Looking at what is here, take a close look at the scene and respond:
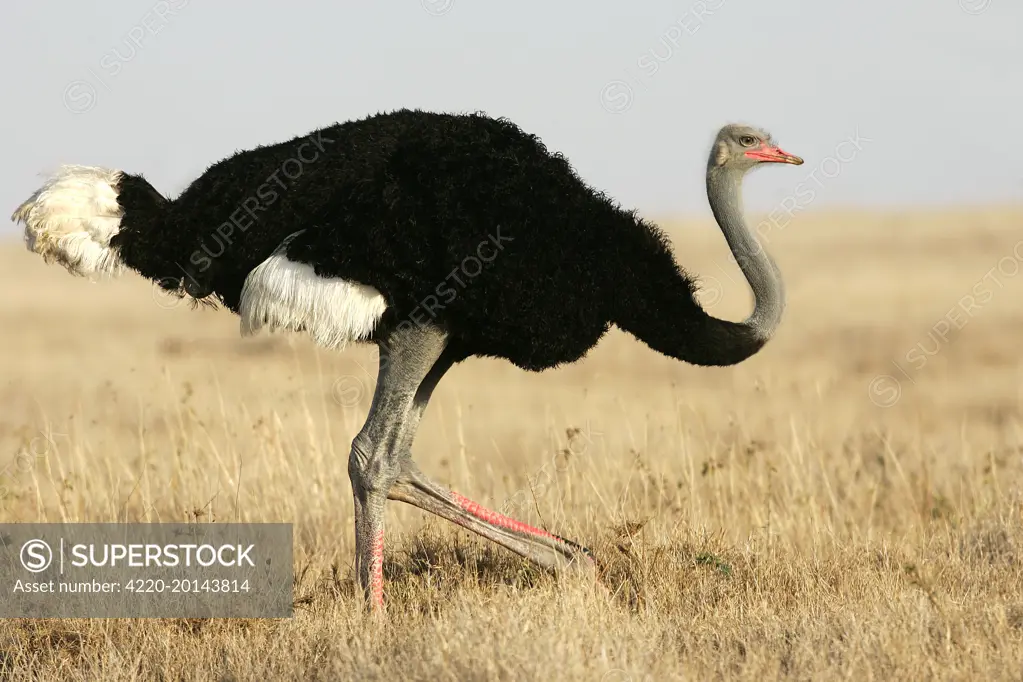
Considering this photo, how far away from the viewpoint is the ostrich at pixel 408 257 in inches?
200

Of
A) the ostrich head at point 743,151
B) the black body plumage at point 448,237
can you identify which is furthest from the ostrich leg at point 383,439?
the ostrich head at point 743,151

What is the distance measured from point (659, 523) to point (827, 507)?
1575 millimetres

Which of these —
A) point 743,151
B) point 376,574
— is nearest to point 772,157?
point 743,151

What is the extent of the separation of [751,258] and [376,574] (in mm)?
2151

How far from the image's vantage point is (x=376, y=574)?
543cm

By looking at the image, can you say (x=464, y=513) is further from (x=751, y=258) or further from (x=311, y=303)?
(x=751, y=258)

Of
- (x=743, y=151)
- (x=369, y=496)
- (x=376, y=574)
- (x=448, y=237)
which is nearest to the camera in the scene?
(x=448, y=237)

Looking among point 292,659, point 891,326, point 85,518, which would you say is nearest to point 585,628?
point 292,659

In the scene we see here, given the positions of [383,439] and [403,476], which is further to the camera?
[403,476]

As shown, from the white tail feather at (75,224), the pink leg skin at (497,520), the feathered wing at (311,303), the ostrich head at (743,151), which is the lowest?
the pink leg skin at (497,520)

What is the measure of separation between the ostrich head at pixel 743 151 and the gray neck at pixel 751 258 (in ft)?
0.26

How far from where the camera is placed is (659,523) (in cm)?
644

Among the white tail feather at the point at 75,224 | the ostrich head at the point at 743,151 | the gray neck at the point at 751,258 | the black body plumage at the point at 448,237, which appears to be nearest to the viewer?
the black body plumage at the point at 448,237

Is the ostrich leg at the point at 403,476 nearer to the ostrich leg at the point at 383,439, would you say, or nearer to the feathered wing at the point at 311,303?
the ostrich leg at the point at 383,439
